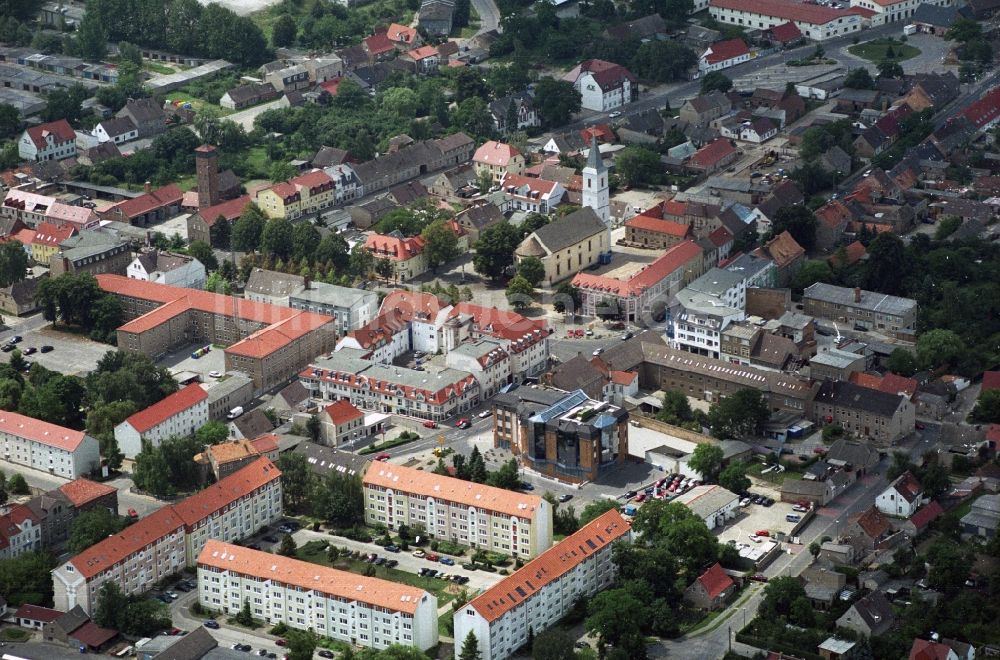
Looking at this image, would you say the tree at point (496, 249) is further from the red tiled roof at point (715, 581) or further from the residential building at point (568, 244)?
the red tiled roof at point (715, 581)

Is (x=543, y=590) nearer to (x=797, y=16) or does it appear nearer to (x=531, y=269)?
(x=531, y=269)

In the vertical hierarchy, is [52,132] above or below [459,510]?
above

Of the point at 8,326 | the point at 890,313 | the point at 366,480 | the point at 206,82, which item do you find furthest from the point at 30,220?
the point at 890,313

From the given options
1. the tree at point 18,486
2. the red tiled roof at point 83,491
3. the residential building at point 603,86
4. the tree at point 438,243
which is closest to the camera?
the red tiled roof at point 83,491

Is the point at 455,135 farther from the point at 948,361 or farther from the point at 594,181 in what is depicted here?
the point at 948,361

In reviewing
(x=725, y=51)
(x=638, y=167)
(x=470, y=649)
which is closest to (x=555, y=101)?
(x=638, y=167)

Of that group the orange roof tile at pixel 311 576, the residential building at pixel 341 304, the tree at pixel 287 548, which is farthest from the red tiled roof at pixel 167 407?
the orange roof tile at pixel 311 576
